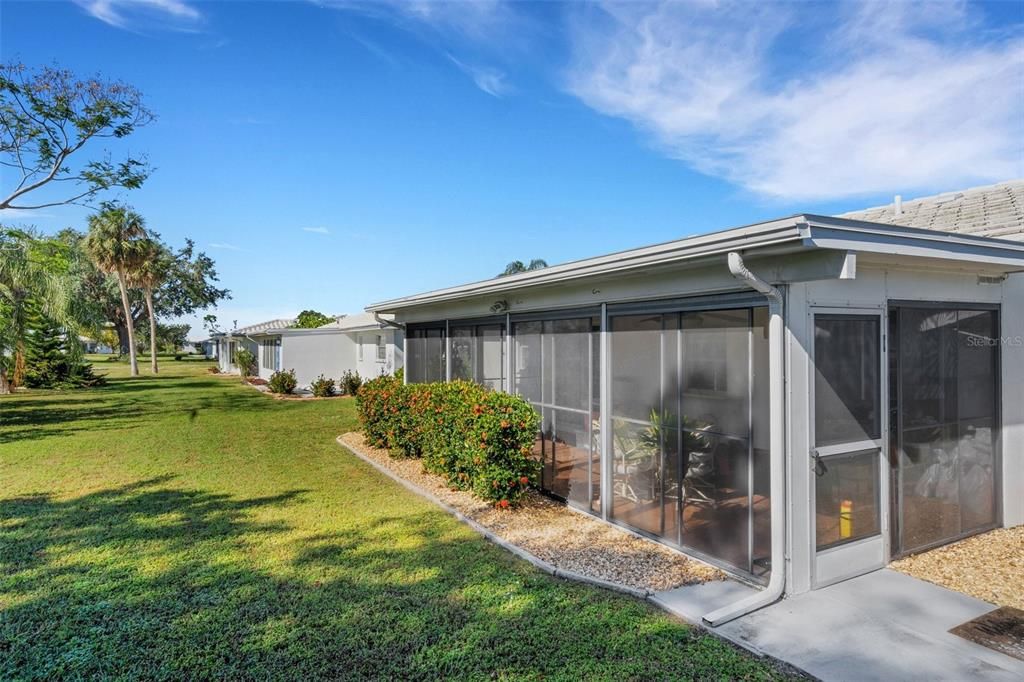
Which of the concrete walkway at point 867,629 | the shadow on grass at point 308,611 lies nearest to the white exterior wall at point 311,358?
the shadow on grass at point 308,611

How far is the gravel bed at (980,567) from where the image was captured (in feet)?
13.7

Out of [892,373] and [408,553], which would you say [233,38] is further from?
[892,373]

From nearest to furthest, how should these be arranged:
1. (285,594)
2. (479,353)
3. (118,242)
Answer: (285,594)
(479,353)
(118,242)

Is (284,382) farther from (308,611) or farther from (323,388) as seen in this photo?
(308,611)

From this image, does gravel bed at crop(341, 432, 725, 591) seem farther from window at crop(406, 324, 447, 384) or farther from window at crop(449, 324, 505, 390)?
window at crop(406, 324, 447, 384)

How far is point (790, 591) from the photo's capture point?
4031 millimetres

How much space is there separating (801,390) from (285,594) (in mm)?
4203

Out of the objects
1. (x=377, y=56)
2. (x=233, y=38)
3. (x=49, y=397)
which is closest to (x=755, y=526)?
(x=377, y=56)

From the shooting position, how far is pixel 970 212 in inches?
264

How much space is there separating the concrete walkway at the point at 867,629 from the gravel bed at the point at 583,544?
0.27 metres

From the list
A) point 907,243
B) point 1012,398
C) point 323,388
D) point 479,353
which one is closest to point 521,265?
point 323,388

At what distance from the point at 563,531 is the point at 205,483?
5391 millimetres

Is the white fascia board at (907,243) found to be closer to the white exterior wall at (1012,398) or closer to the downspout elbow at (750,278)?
the downspout elbow at (750,278)

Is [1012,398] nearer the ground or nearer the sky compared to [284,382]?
nearer the sky
